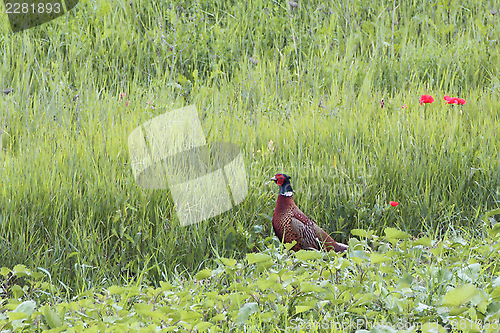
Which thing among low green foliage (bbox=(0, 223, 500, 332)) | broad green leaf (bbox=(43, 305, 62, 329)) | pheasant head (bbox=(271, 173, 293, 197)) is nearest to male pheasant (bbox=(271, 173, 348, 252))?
pheasant head (bbox=(271, 173, 293, 197))

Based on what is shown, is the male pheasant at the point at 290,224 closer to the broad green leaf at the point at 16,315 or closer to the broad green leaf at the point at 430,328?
the broad green leaf at the point at 430,328

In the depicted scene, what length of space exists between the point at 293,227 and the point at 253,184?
1.83 feet

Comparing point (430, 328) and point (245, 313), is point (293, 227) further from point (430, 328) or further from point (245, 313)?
point (430, 328)

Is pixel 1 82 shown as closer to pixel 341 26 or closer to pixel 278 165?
pixel 278 165

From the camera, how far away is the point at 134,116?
4.18 meters

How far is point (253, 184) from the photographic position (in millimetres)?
3496

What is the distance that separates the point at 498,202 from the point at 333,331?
213cm

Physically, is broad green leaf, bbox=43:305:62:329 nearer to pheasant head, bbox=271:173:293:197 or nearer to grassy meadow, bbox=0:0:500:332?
grassy meadow, bbox=0:0:500:332

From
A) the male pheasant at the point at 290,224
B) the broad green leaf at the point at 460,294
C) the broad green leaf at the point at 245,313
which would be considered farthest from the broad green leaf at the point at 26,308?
the broad green leaf at the point at 460,294

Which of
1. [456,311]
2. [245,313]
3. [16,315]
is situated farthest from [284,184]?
[16,315]

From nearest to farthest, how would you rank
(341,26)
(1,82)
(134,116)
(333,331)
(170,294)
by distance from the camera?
(333,331) → (170,294) → (134,116) → (1,82) → (341,26)

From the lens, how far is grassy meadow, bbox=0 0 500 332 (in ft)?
7.55

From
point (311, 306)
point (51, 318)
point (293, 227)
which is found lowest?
point (293, 227)

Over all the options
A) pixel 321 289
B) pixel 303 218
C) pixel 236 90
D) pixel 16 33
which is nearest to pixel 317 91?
pixel 236 90
